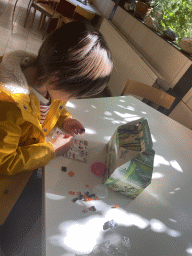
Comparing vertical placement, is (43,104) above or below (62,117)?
above

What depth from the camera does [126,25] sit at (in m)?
4.07

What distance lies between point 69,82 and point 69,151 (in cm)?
38

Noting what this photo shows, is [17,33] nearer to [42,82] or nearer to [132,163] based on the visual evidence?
[42,82]

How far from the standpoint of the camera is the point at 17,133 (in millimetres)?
814

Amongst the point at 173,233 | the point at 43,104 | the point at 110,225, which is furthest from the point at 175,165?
the point at 43,104

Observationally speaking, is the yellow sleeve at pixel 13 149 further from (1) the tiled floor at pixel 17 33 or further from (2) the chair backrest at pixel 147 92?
(1) the tiled floor at pixel 17 33

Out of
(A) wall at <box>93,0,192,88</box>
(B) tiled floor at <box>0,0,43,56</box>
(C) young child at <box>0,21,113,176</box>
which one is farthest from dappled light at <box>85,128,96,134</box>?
(B) tiled floor at <box>0,0,43,56</box>

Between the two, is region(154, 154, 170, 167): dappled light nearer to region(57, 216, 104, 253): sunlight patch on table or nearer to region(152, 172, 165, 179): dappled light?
region(152, 172, 165, 179): dappled light

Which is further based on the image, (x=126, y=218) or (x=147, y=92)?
(x=147, y=92)

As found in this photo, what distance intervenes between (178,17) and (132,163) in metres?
3.26

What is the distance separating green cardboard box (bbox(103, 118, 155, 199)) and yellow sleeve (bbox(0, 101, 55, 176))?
0.35 m

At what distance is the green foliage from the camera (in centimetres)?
299

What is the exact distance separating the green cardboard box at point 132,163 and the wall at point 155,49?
86.0 inches

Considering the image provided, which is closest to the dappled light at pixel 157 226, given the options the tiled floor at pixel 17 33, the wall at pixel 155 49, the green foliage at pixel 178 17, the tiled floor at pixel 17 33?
the wall at pixel 155 49
